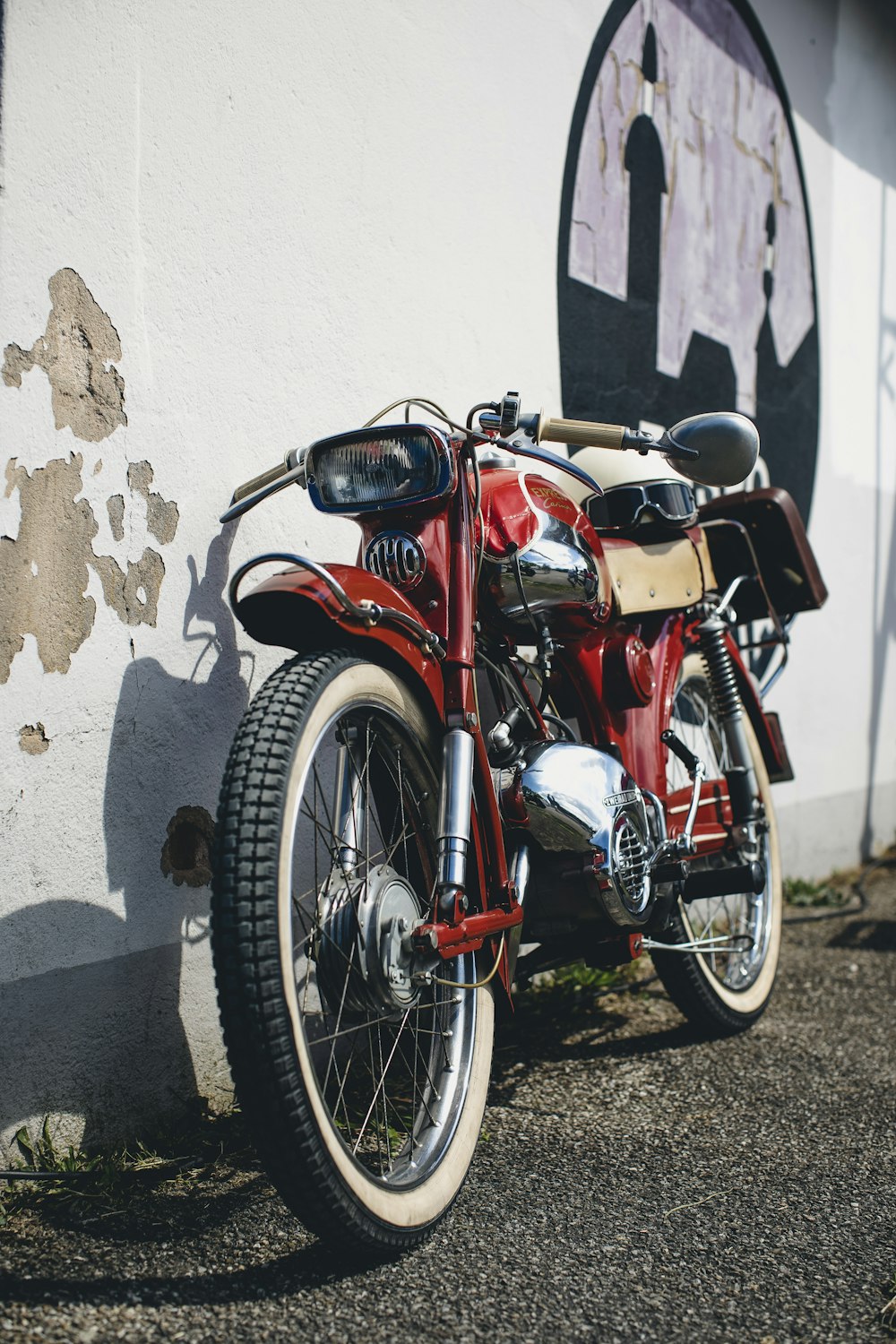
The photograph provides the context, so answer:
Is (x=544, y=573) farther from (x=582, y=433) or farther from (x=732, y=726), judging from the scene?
(x=732, y=726)

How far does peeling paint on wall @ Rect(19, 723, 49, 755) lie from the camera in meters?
2.00

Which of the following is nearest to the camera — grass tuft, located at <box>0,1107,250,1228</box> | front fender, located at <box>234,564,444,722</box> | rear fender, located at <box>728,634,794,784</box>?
front fender, located at <box>234,564,444,722</box>

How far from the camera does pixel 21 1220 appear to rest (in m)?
1.84

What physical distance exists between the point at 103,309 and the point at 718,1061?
2139mm

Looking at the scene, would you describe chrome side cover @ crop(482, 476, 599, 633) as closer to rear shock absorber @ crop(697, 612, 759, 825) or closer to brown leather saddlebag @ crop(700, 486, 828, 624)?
rear shock absorber @ crop(697, 612, 759, 825)

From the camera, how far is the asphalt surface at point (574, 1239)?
5.17ft

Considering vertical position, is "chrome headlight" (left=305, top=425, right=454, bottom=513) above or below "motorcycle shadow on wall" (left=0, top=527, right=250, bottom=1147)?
above

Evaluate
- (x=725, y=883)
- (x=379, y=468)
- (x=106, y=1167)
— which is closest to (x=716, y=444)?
(x=379, y=468)

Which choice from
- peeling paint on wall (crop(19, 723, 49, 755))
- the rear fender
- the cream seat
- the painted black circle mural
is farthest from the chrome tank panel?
the painted black circle mural

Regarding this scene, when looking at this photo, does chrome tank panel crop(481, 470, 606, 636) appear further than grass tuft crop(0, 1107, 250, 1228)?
Yes

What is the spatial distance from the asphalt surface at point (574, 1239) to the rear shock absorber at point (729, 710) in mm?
666

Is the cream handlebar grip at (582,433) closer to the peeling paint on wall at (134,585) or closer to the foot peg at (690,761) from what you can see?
the peeling paint on wall at (134,585)

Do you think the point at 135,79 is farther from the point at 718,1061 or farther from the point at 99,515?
the point at 718,1061

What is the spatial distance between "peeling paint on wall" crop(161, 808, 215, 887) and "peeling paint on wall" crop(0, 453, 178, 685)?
0.39 metres
